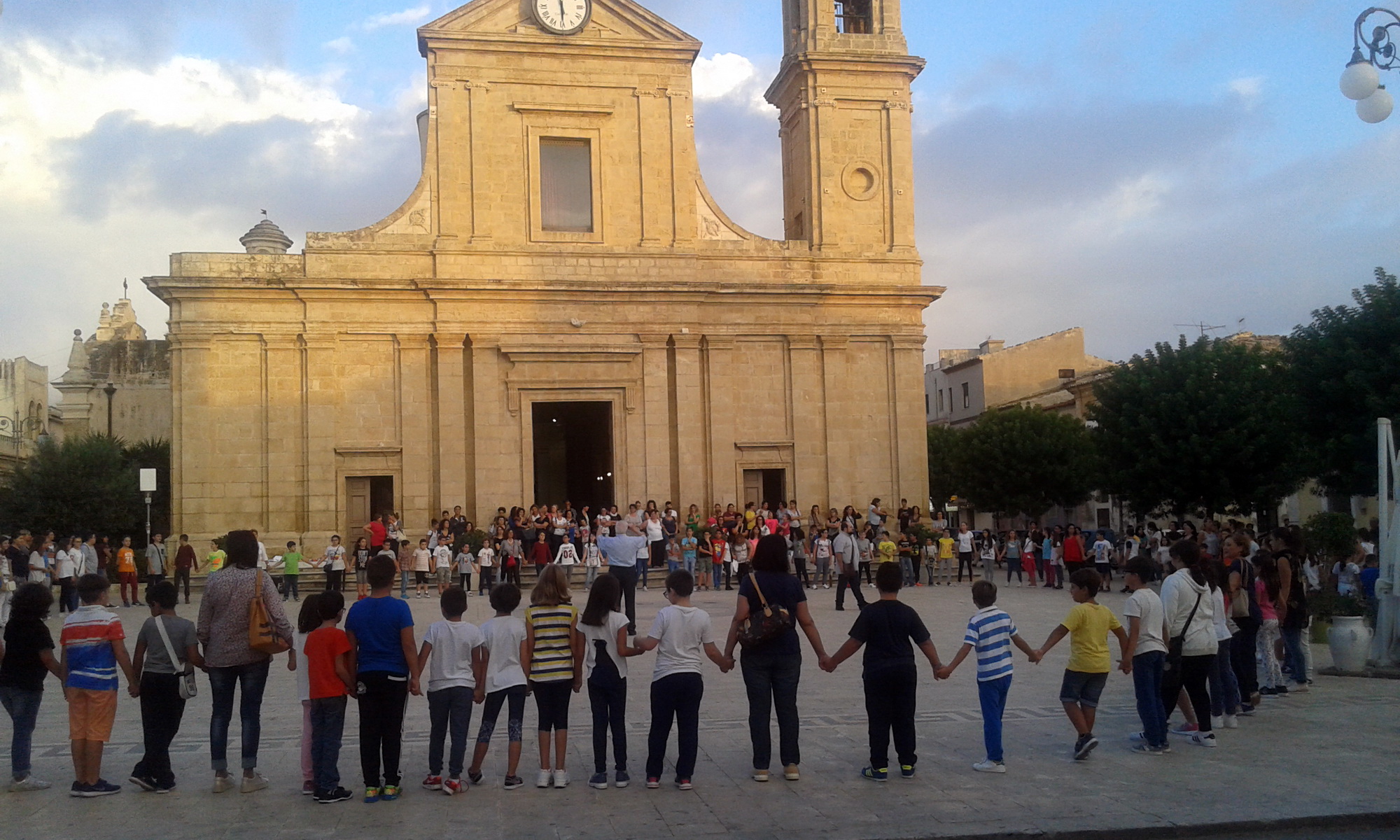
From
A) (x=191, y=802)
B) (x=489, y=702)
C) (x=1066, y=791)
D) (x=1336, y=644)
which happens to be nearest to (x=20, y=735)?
(x=191, y=802)

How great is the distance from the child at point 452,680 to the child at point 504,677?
67 millimetres

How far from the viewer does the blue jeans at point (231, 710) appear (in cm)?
794

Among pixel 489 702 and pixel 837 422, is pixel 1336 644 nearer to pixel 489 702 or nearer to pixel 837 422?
pixel 489 702

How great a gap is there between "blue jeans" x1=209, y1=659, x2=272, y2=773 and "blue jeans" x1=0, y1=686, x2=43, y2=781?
4.17ft

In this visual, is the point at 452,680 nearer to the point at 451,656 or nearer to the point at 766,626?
the point at 451,656

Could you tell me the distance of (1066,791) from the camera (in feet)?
25.1

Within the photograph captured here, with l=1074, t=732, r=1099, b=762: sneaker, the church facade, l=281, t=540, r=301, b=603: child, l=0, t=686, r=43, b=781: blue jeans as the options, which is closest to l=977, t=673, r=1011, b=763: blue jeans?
l=1074, t=732, r=1099, b=762: sneaker

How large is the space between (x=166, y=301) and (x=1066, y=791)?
26026 millimetres

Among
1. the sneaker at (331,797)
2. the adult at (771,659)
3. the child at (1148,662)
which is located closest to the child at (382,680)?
the sneaker at (331,797)

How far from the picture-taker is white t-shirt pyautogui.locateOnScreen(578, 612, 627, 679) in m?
7.96

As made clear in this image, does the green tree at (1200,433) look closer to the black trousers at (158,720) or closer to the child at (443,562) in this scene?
the child at (443,562)

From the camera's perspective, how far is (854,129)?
105ft

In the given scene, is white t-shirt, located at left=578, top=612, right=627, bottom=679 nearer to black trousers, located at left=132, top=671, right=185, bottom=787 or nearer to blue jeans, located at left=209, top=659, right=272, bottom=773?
blue jeans, located at left=209, top=659, right=272, bottom=773

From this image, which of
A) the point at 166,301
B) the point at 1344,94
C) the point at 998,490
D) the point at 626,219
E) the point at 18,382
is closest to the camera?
the point at 1344,94
